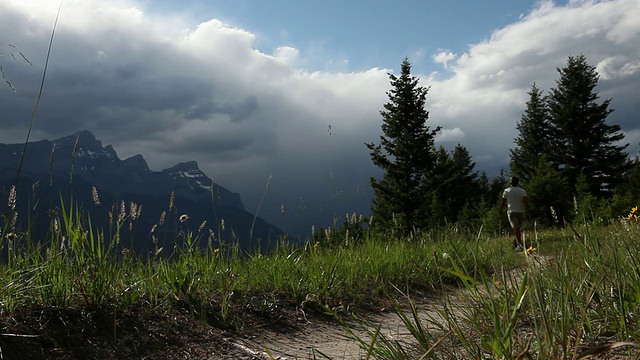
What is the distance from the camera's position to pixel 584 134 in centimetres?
4450

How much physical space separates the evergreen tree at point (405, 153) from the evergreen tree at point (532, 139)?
21.5 meters

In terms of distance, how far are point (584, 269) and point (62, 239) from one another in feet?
11.5

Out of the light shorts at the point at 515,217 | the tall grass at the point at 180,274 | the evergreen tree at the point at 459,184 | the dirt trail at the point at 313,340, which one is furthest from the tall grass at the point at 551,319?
the evergreen tree at the point at 459,184

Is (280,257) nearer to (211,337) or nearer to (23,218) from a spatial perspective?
(211,337)

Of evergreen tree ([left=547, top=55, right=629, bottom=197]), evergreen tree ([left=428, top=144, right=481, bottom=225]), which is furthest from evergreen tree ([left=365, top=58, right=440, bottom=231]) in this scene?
evergreen tree ([left=547, top=55, right=629, bottom=197])

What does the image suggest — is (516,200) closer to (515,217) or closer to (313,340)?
(515,217)

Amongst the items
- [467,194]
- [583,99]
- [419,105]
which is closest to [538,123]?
[583,99]

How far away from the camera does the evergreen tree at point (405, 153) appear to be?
28.2 meters

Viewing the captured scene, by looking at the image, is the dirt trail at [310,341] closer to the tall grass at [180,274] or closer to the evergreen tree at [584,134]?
the tall grass at [180,274]

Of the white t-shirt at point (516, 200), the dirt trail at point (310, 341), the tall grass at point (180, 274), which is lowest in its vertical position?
the dirt trail at point (310, 341)

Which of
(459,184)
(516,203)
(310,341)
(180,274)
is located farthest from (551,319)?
(459,184)

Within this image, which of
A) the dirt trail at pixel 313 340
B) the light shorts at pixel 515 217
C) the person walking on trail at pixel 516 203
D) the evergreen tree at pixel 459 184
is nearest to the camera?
the dirt trail at pixel 313 340

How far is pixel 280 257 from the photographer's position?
18.8 ft

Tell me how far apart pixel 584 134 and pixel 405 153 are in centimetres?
2515
